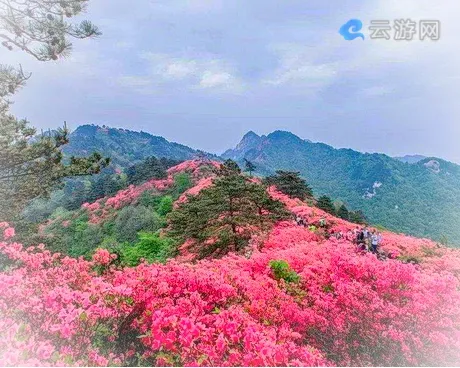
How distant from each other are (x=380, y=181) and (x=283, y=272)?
104506 millimetres

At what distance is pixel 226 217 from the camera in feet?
48.0

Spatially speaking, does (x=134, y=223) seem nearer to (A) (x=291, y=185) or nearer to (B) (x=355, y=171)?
(A) (x=291, y=185)

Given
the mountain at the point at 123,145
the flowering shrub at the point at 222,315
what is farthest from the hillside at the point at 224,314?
the mountain at the point at 123,145

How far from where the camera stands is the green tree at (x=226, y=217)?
47.2 ft

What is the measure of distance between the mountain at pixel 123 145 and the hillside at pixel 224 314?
321 ft

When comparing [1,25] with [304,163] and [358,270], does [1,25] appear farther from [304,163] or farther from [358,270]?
[304,163]

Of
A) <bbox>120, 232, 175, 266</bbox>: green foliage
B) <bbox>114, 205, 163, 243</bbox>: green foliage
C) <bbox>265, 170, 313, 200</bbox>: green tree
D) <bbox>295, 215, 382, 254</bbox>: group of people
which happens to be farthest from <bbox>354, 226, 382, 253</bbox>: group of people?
<bbox>114, 205, 163, 243</bbox>: green foliage

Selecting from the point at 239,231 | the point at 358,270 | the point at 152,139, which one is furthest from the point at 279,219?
the point at 152,139

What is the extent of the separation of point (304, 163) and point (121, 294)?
15453 cm

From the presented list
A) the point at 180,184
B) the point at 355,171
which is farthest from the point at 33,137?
the point at 355,171

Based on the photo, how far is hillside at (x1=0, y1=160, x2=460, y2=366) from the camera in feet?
13.8

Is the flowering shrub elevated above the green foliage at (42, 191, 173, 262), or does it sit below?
above

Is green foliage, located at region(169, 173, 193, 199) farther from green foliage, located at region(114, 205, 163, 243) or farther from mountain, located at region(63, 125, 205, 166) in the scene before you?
mountain, located at region(63, 125, 205, 166)

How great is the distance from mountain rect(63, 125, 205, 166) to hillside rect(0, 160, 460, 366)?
97730 mm
